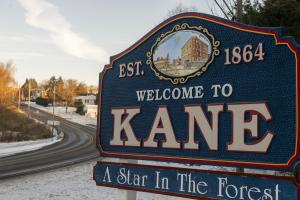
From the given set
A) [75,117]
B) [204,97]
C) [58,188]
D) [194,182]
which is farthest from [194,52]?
[75,117]

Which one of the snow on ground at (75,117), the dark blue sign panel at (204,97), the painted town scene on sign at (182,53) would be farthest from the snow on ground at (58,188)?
the snow on ground at (75,117)

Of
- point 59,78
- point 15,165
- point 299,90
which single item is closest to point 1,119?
point 15,165

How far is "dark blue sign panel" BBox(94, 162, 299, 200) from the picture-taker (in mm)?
5399

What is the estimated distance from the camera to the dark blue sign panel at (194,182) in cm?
540

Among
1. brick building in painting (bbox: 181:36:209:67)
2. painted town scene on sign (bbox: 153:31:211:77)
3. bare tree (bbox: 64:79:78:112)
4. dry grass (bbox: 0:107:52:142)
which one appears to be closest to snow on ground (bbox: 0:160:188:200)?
painted town scene on sign (bbox: 153:31:211:77)

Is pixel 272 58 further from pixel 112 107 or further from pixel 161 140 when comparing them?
pixel 112 107

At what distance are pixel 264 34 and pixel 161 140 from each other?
2689mm

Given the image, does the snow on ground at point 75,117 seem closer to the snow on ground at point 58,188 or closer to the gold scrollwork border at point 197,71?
the snow on ground at point 58,188

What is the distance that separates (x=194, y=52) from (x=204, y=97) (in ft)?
2.79

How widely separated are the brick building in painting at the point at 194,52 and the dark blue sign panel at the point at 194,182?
77.3 inches

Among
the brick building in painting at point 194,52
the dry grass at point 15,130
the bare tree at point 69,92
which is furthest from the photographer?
the bare tree at point 69,92

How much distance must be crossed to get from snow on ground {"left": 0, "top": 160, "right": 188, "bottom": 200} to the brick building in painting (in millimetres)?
8147

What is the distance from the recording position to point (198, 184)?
20.6 ft

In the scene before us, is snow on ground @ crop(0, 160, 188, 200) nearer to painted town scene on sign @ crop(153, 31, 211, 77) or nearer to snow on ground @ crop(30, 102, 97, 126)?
painted town scene on sign @ crop(153, 31, 211, 77)
